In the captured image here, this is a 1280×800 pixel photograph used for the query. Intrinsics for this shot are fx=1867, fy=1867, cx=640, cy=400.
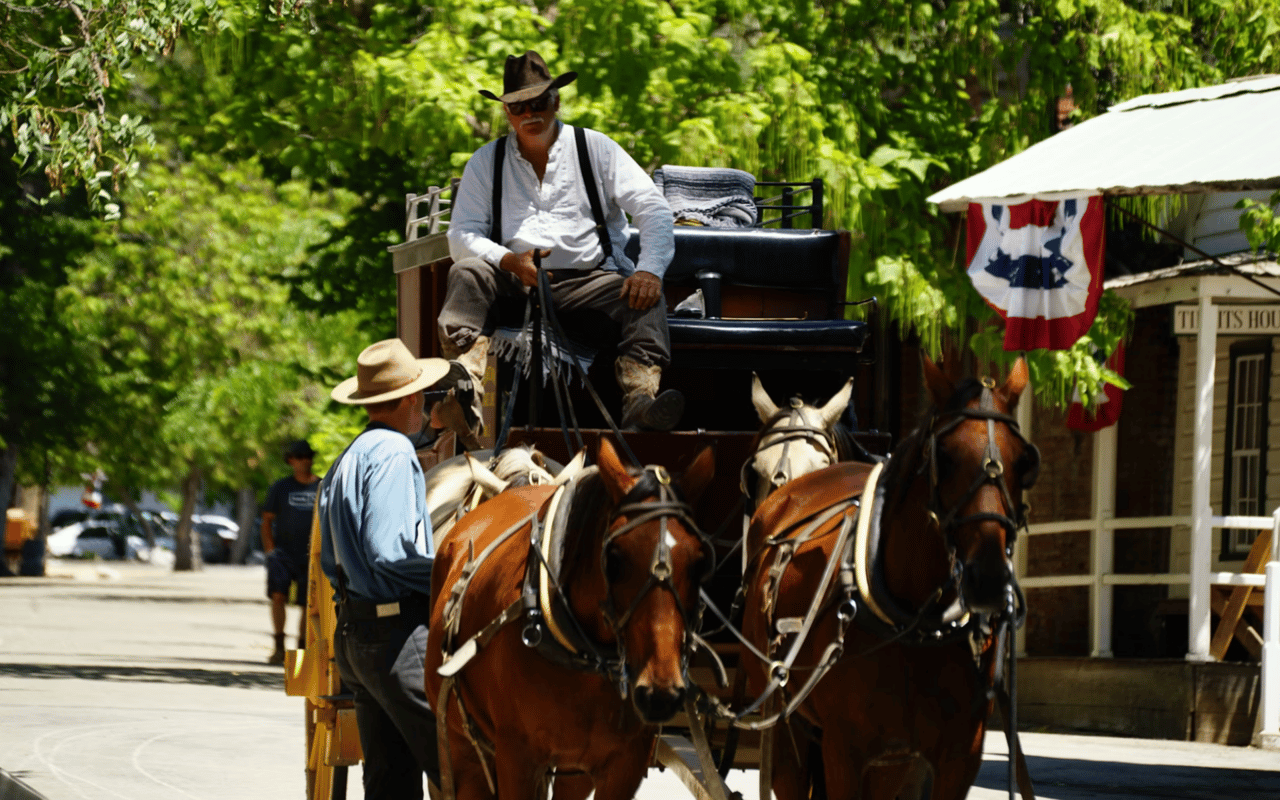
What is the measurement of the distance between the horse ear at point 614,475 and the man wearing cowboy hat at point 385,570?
1.25 m

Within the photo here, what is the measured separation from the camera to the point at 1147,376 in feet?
63.0

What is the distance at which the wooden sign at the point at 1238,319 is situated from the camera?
16.2 m

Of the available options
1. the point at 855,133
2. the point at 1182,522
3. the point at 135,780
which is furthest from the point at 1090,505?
the point at 135,780

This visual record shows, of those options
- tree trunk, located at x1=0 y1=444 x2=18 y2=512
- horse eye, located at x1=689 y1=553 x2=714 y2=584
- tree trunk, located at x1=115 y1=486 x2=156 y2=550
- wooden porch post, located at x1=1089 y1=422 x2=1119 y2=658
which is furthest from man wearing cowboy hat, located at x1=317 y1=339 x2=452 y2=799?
tree trunk, located at x1=115 y1=486 x2=156 y2=550

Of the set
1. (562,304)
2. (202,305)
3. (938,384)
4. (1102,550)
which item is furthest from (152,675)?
(202,305)

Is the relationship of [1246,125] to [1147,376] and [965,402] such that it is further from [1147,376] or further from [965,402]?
[1147,376]

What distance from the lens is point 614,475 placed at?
558cm

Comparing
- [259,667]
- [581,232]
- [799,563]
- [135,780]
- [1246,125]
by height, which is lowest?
[259,667]

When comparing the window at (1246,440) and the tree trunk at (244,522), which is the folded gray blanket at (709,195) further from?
the tree trunk at (244,522)

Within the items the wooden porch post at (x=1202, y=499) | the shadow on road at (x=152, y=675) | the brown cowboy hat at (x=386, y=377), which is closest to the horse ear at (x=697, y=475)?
the brown cowboy hat at (x=386, y=377)

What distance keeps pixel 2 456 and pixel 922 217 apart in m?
26.5

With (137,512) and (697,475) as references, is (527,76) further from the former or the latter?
(137,512)

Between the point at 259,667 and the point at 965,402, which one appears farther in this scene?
the point at 259,667

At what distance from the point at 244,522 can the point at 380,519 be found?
62.3 metres
